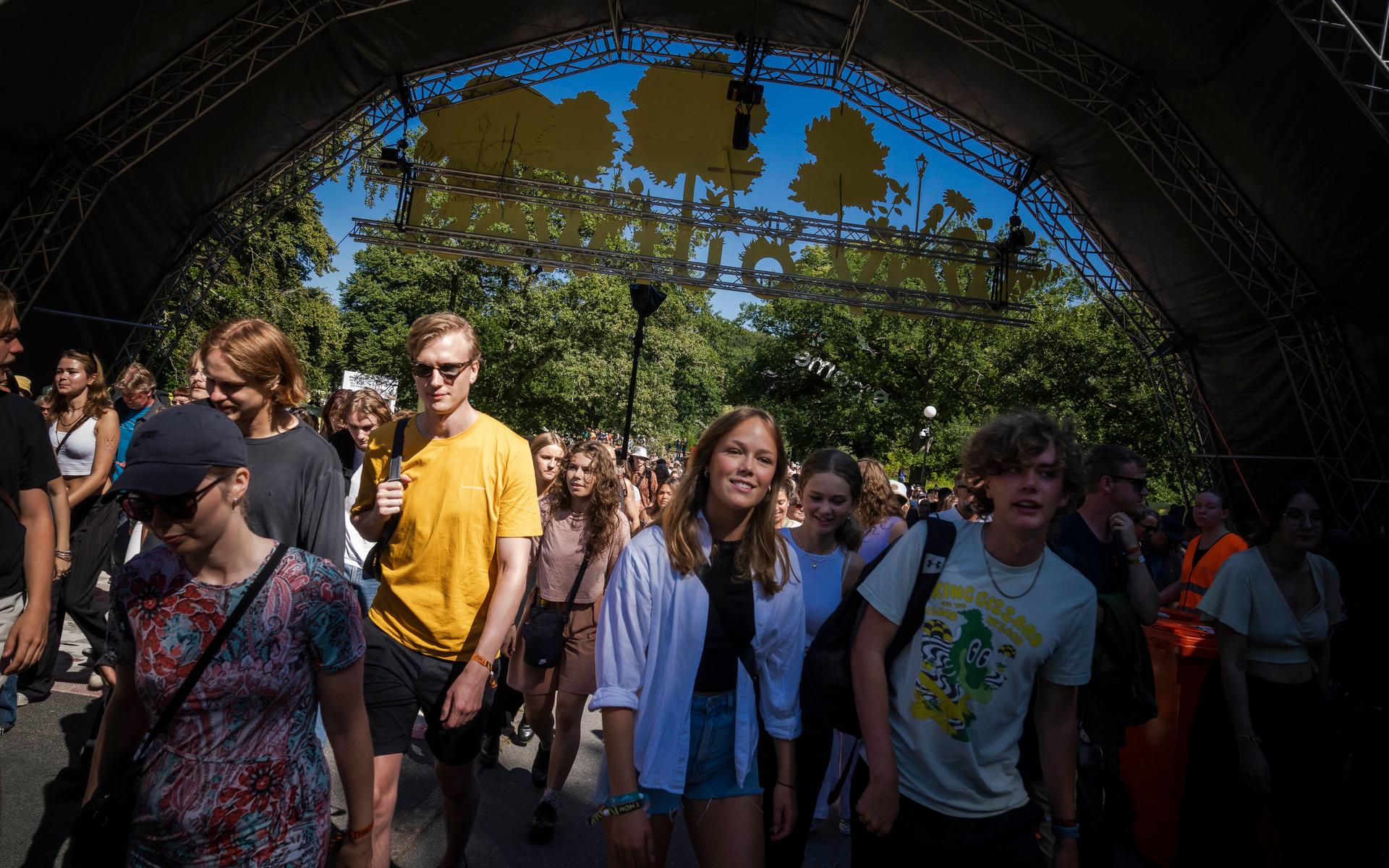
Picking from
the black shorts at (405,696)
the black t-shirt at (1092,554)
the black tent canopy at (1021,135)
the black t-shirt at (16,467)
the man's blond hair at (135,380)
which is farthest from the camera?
the black tent canopy at (1021,135)

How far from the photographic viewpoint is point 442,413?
2.99 metres

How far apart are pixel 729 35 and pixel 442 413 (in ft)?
35.7

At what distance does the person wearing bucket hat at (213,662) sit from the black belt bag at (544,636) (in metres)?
2.43

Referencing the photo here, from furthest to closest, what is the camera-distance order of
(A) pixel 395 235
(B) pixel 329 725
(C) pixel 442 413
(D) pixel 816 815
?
1. (A) pixel 395 235
2. (D) pixel 816 815
3. (C) pixel 442 413
4. (B) pixel 329 725

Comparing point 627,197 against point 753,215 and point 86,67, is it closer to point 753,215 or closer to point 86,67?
point 753,215

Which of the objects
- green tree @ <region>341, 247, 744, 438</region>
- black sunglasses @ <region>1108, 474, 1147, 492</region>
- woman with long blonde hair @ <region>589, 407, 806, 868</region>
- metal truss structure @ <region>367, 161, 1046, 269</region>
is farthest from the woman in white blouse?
green tree @ <region>341, 247, 744, 438</region>

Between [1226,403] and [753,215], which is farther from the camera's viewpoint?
[753,215]

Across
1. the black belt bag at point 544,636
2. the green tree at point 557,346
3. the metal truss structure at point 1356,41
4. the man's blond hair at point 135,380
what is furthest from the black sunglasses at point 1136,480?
the green tree at point 557,346

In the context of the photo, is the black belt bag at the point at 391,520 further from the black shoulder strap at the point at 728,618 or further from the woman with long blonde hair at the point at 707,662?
the black shoulder strap at the point at 728,618

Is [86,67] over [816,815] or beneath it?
over

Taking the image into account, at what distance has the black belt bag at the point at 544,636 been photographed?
4.33 metres

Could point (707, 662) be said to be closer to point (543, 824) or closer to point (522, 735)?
point (543, 824)

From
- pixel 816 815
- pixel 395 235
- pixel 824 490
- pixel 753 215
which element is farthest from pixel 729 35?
pixel 816 815

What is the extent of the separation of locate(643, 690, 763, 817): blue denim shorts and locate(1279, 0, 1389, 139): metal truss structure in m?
7.11
